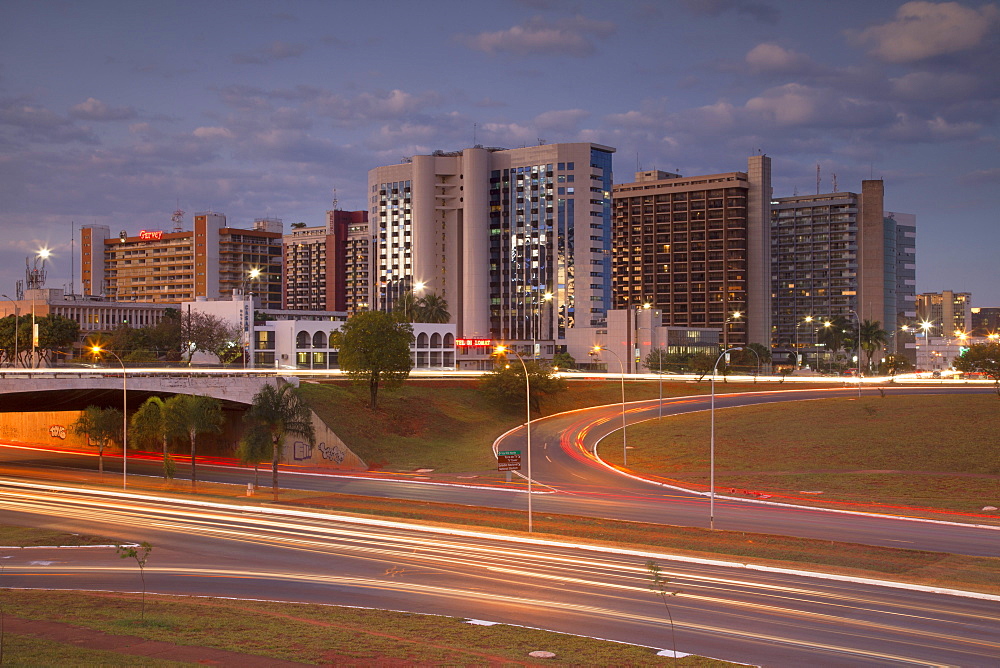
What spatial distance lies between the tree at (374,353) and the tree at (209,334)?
159 ft

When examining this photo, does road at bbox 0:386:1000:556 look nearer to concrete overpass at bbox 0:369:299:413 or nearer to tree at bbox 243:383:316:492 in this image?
tree at bbox 243:383:316:492

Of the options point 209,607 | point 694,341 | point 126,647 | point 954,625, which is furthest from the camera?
point 694,341

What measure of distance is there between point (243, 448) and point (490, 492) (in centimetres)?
1849

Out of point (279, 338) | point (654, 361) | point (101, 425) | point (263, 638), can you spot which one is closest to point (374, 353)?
point (101, 425)

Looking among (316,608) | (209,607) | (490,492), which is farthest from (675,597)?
(490,492)

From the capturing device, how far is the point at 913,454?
71.2m

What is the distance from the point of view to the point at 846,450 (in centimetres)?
7425

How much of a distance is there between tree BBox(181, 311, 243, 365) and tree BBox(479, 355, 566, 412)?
5029 centimetres

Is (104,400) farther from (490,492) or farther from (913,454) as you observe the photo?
(913,454)

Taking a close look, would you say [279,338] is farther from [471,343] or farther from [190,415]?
[190,415]

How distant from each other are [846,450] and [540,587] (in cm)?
5008

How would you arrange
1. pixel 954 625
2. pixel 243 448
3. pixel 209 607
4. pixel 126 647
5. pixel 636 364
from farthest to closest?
pixel 636 364, pixel 243 448, pixel 209 607, pixel 954 625, pixel 126 647

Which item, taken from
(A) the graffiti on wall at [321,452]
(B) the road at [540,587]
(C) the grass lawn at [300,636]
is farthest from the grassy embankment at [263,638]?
(A) the graffiti on wall at [321,452]

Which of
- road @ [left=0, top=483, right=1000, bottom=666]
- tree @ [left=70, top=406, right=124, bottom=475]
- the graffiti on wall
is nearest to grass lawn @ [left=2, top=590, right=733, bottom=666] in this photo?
road @ [left=0, top=483, right=1000, bottom=666]
